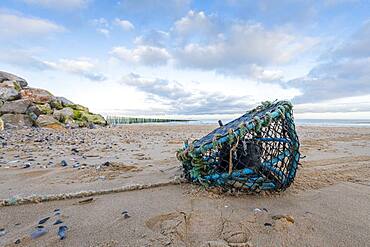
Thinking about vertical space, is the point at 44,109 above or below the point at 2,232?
above

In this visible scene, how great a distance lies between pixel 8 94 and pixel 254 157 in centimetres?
1871

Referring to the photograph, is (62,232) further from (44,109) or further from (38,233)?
(44,109)

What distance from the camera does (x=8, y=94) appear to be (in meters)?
15.6

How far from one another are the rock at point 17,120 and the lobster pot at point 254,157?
48.9 ft

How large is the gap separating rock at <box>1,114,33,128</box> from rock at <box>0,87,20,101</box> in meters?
2.34

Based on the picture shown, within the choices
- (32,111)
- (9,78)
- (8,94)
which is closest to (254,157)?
(32,111)

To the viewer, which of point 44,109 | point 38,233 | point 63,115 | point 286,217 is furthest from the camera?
point 63,115

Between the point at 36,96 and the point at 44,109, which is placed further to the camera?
the point at 36,96

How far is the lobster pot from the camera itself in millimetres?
2139

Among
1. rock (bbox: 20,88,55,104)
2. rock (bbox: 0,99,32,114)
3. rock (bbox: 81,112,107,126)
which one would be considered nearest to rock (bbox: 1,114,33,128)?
rock (bbox: 0,99,32,114)

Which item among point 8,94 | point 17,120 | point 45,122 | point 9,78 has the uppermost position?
point 9,78

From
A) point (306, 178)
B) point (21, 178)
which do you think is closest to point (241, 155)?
point (306, 178)

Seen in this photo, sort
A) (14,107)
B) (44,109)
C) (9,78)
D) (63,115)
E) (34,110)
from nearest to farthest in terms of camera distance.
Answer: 1. (14,107)
2. (34,110)
3. (44,109)
4. (63,115)
5. (9,78)

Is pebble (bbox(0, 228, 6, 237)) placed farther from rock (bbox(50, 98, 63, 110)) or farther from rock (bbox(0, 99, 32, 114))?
rock (bbox(50, 98, 63, 110))
